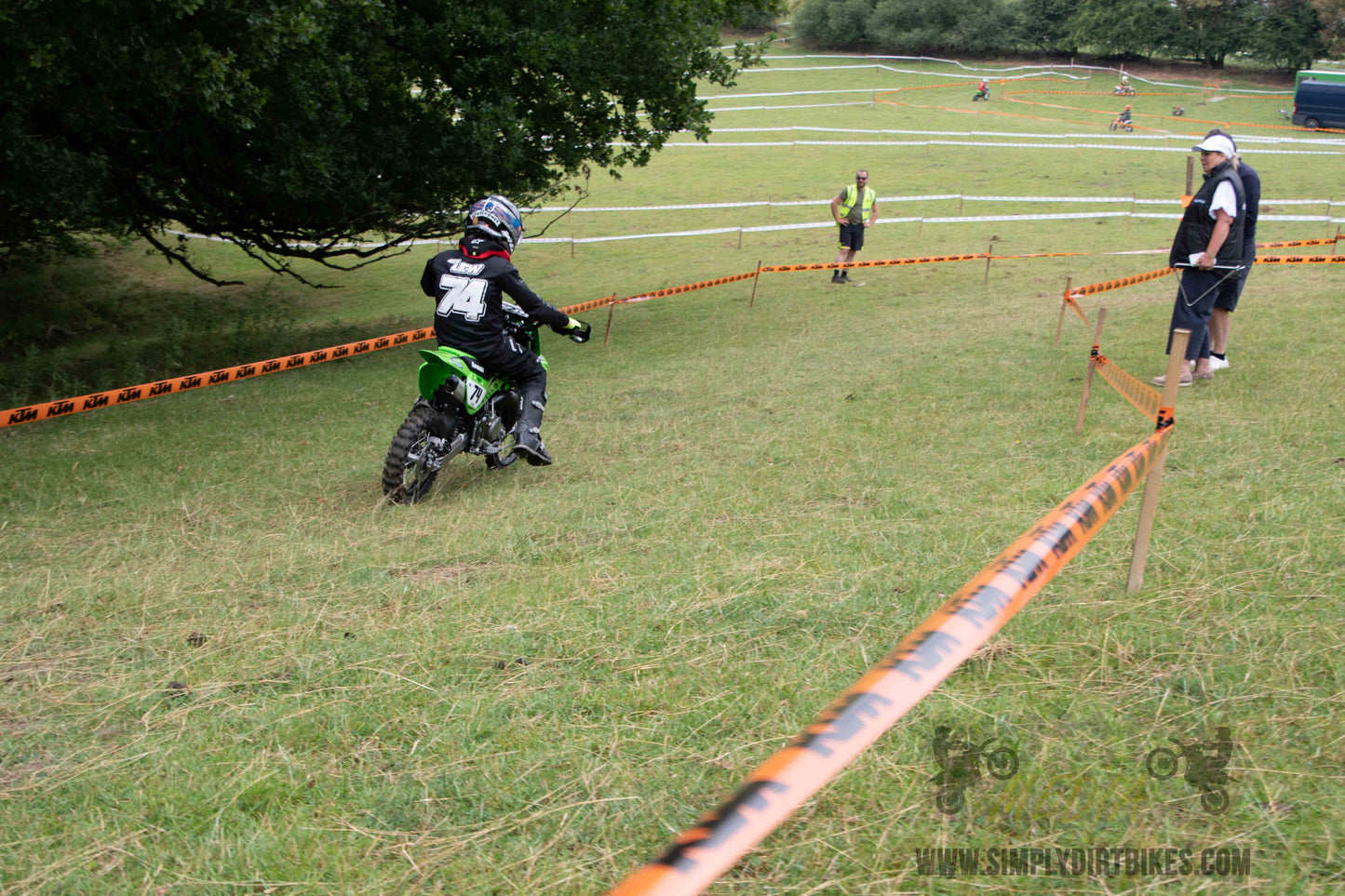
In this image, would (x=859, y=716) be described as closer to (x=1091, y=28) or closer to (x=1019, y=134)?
(x=1019, y=134)

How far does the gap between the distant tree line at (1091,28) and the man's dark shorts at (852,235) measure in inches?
1880

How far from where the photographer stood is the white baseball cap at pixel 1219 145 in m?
8.30

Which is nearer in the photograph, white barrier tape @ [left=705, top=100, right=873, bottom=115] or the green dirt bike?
the green dirt bike

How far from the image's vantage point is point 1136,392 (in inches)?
197

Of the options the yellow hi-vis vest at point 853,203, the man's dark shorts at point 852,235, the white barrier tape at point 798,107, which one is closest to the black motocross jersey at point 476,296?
the yellow hi-vis vest at point 853,203

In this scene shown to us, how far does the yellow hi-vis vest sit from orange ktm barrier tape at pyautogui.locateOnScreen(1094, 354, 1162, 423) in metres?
12.8

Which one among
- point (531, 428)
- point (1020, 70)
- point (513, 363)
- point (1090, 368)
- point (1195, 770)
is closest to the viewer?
point (1195, 770)

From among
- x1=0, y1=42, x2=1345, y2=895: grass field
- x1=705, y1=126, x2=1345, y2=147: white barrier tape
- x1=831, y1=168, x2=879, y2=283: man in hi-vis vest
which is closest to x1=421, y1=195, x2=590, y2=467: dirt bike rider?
x1=0, y1=42, x2=1345, y2=895: grass field

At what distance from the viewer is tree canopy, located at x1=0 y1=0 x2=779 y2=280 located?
10133 mm

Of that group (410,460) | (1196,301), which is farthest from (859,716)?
(1196,301)

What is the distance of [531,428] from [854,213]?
12582 millimetres

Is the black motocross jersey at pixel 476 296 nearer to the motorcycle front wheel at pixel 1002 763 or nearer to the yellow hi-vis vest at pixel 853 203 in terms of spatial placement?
the motorcycle front wheel at pixel 1002 763

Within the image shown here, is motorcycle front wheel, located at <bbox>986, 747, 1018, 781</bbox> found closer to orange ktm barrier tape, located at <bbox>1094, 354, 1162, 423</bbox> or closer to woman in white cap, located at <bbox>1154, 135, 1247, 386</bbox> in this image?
orange ktm barrier tape, located at <bbox>1094, 354, 1162, 423</bbox>

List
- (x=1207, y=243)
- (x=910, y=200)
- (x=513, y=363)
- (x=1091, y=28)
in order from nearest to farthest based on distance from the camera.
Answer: (x=513, y=363), (x=1207, y=243), (x=910, y=200), (x=1091, y=28)
